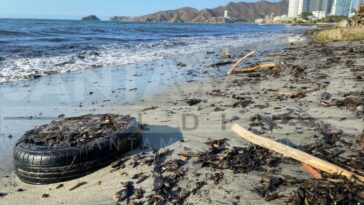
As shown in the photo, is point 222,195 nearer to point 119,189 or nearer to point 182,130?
point 119,189

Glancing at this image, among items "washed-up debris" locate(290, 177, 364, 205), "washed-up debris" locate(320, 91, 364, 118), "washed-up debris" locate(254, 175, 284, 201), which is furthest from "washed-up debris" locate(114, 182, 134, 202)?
"washed-up debris" locate(320, 91, 364, 118)

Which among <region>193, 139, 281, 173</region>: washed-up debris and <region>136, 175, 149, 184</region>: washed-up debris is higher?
<region>193, 139, 281, 173</region>: washed-up debris

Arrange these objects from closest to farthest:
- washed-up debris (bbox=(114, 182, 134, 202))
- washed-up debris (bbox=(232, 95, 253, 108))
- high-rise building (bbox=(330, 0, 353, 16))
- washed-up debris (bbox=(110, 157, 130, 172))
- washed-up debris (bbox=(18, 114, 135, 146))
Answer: washed-up debris (bbox=(114, 182, 134, 202)) < washed-up debris (bbox=(110, 157, 130, 172)) < washed-up debris (bbox=(18, 114, 135, 146)) < washed-up debris (bbox=(232, 95, 253, 108)) < high-rise building (bbox=(330, 0, 353, 16))

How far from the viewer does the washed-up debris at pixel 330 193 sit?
333 cm

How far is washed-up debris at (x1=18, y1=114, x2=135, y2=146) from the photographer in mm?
4664

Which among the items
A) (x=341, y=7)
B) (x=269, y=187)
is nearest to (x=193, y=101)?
(x=269, y=187)

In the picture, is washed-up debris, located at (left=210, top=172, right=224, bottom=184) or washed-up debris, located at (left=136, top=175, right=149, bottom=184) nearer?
washed-up debris, located at (left=210, top=172, right=224, bottom=184)

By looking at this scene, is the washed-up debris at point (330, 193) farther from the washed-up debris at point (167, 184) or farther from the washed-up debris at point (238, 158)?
the washed-up debris at point (167, 184)

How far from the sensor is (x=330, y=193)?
3.43 m

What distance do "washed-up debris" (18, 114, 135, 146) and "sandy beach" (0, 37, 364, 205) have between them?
1.53 feet

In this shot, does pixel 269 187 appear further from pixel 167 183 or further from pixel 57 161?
pixel 57 161

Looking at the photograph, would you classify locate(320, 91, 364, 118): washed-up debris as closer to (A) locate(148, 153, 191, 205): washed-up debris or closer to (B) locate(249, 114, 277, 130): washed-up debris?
(B) locate(249, 114, 277, 130): washed-up debris

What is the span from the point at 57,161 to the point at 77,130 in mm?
712

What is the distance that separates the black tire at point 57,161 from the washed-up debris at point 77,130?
6.0 inches
